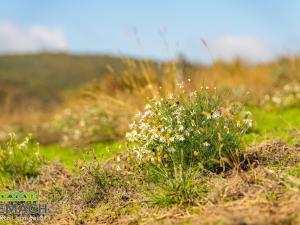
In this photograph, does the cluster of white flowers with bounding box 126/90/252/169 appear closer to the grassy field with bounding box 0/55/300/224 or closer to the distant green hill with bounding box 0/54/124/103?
the grassy field with bounding box 0/55/300/224

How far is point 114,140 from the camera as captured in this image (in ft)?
34.3

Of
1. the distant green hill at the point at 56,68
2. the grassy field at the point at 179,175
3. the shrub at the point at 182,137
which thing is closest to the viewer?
the grassy field at the point at 179,175

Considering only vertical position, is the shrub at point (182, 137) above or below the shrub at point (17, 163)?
above

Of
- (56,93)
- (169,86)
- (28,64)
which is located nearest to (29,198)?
(169,86)

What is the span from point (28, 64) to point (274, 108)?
2832 inches

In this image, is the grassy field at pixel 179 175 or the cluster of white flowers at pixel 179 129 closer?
the grassy field at pixel 179 175

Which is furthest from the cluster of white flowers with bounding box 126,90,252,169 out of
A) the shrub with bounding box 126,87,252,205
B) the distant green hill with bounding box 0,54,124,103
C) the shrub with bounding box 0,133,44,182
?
the distant green hill with bounding box 0,54,124,103

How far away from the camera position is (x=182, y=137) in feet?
17.3

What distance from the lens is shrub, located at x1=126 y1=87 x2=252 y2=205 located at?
17.7 feet

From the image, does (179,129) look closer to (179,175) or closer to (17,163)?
(179,175)

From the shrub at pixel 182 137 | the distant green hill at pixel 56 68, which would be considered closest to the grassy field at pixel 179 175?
the shrub at pixel 182 137

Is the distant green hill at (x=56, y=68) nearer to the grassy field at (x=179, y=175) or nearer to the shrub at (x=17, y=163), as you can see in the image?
the shrub at (x=17, y=163)

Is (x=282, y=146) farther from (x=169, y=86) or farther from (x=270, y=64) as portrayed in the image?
(x=270, y=64)

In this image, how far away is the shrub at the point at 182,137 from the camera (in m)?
5.39
